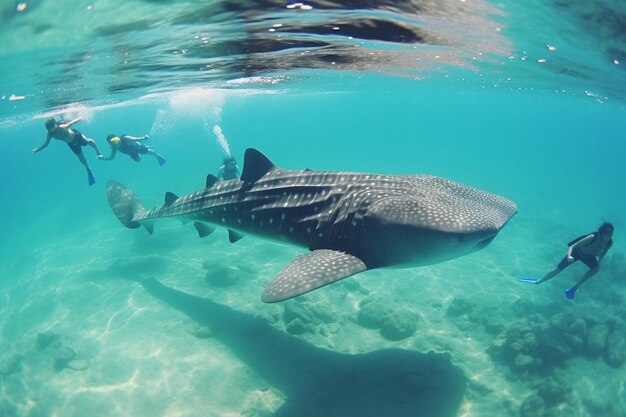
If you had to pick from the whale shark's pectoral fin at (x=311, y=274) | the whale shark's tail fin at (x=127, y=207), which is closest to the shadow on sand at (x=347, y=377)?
the whale shark's pectoral fin at (x=311, y=274)

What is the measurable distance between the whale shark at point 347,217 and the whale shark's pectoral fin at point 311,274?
0.05 ft

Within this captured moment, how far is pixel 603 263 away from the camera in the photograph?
64.2 feet

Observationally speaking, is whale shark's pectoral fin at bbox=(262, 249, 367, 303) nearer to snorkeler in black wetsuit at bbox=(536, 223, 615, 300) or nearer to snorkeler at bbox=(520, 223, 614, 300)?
snorkeler at bbox=(520, 223, 614, 300)

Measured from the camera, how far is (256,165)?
886 centimetres

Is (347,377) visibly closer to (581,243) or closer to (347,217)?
(347,217)

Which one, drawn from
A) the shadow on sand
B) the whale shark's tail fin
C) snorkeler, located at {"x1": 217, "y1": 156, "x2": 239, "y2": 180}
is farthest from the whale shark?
snorkeler, located at {"x1": 217, "y1": 156, "x2": 239, "y2": 180}

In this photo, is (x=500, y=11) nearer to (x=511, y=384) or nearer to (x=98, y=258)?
(x=511, y=384)

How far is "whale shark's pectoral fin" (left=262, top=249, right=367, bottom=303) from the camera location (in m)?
5.91

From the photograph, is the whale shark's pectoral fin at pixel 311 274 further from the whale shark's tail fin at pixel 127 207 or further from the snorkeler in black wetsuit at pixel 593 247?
the whale shark's tail fin at pixel 127 207

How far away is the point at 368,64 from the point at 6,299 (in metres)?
21.8

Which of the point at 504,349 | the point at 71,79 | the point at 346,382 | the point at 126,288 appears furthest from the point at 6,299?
the point at 504,349

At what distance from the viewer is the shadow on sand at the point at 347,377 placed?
7867 mm

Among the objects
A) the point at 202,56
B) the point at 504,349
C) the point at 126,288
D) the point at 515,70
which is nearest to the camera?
the point at 504,349

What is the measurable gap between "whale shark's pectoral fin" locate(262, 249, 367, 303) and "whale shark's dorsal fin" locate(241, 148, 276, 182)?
280cm
